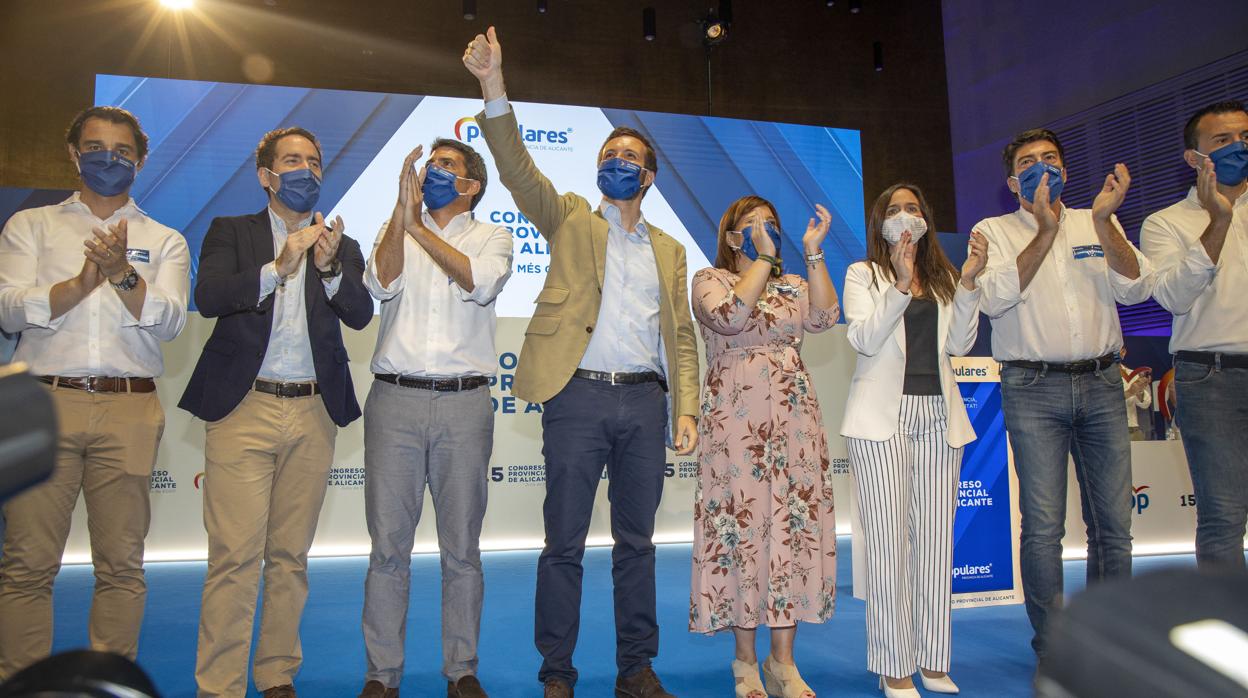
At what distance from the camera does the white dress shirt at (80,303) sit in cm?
242

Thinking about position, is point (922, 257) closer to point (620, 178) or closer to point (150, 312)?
point (620, 178)

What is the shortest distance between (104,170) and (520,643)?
2.17 meters

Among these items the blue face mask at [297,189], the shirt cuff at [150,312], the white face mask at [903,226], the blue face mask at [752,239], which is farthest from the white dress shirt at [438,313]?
the white face mask at [903,226]

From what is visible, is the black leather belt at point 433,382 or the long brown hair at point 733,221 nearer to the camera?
the black leather belt at point 433,382

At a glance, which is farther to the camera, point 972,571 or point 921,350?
point 972,571

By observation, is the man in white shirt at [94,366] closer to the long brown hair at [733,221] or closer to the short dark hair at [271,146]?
the short dark hair at [271,146]

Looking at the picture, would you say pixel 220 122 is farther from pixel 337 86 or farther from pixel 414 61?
pixel 414 61

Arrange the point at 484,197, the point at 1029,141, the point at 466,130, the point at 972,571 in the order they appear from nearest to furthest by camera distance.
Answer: the point at 1029,141, the point at 972,571, the point at 484,197, the point at 466,130

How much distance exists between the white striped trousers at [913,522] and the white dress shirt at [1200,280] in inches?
33.8

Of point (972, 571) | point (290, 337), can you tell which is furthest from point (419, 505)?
point (972, 571)

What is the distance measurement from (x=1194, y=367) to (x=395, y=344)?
258 cm

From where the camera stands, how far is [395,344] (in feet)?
8.70

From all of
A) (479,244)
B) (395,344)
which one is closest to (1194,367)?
(479,244)

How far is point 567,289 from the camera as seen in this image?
2.68m
